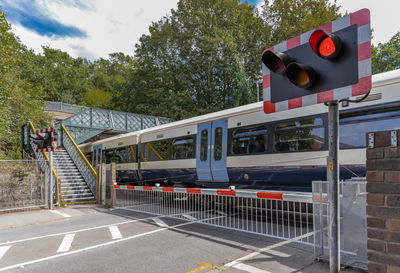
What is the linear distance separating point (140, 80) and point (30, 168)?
75.7 ft

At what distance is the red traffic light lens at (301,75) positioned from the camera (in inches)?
117

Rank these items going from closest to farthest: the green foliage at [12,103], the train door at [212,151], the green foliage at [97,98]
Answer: the train door at [212,151] → the green foliage at [12,103] → the green foliage at [97,98]

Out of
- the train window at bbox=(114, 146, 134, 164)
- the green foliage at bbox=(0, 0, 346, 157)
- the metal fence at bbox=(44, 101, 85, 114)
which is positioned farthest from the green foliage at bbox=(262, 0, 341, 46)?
the metal fence at bbox=(44, 101, 85, 114)

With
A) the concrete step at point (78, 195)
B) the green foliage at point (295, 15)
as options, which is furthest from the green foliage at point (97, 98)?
the concrete step at point (78, 195)

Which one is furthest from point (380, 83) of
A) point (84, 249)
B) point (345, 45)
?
point (84, 249)

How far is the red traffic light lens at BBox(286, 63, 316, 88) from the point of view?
117 inches

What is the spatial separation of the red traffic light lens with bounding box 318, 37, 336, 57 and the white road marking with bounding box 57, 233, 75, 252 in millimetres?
5641

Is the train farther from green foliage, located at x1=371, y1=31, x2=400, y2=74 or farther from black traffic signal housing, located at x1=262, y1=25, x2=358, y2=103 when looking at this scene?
green foliage, located at x1=371, y1=31, x2=400, y2=74

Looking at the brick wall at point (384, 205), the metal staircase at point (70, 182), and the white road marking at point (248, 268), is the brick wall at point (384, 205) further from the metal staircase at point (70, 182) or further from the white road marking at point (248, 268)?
the metal staircase at point (70, 182)

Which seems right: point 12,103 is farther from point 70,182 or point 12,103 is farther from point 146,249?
point 146,249

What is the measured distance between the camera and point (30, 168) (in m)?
12.0

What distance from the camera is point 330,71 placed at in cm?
289

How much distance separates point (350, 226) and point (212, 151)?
6773mm

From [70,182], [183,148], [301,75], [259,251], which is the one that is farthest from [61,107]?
[301,75]
